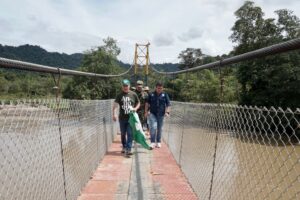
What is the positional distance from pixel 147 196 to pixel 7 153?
216cm

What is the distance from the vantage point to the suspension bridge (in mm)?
1956

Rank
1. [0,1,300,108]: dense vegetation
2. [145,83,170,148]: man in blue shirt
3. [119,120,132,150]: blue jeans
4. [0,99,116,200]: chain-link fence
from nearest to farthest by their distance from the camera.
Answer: [0,99,116,200]: chain-link fence
[119,120,132,150]: blue jeans
[145,83,170,148]: man in blue shirt
[0,1,300,108]: dense vegetation

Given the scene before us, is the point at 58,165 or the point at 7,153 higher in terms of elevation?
the point at 7,153

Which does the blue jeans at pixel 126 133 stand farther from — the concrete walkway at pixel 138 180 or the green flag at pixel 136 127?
the concrete walkway at pixel 138 180

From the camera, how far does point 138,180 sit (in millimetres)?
4402

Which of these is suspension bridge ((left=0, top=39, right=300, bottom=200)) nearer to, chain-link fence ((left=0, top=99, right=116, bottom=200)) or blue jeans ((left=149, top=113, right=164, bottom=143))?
chain-link fence ((left=0, top=99, right=116, bottom=200))

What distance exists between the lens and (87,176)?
13.9 ft

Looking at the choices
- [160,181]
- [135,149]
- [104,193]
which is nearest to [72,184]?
[104,193]

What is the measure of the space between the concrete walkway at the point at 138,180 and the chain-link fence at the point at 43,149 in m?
0.22

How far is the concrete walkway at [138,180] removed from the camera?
387 cm

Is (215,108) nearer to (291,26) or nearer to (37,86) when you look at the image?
(37,86)

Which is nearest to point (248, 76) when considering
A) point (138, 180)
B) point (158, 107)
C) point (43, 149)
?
point (158, 107)

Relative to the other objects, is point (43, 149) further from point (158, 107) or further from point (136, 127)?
point (158, 107)

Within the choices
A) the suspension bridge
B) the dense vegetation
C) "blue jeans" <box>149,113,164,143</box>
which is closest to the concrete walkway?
the suspension bridge
